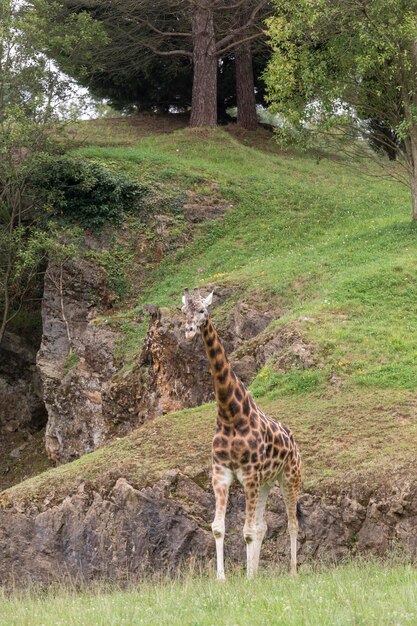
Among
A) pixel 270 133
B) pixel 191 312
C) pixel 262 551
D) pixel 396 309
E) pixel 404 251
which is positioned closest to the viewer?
pixel 191 312

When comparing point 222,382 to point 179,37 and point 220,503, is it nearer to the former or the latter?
point 220,503

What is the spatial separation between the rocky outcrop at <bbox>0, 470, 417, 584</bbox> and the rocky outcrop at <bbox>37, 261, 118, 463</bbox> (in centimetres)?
849

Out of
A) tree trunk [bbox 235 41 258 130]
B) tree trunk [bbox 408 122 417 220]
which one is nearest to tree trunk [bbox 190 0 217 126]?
tree trunk [bbox 235 41 258 130]

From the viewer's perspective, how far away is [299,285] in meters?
27.0

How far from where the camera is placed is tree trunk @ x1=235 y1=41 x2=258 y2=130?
1725 inches

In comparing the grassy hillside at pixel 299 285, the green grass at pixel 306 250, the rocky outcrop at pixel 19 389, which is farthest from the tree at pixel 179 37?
the rocky outcrop at pixel 19 389

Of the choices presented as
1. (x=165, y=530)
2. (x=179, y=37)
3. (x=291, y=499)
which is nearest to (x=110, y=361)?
(x=165, y=530)

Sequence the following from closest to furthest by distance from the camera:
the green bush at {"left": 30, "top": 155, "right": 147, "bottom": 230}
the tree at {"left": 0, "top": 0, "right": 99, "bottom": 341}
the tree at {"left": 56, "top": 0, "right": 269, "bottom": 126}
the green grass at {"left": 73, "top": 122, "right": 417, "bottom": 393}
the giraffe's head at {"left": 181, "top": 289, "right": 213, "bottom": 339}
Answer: the giraffe's head at {"left": 181, "top": 289, "right": 213, "bottom": 339} < the green grass at {"left": 73, "top": 122, "right": 417, "bottom": 393} < the tree at {"left": 0, "top": 0, "right": 99, "bottom": 341} < the green bush at {"left": 30, "top": 155, "right": 147, "bottom": 230} < the tree at {"left": 56, "top": 0, "right": 269, "bottom": 126}

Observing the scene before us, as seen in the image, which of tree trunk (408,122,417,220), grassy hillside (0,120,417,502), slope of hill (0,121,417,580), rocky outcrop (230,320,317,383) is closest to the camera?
slope of hill (0,121,417,580)

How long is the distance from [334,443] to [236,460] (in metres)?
4.45

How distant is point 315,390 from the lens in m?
20.6

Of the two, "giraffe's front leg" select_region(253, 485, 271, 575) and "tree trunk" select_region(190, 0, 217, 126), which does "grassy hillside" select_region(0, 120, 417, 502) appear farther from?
"giraffe's front leg" select_region(253, 485, 271, 575)

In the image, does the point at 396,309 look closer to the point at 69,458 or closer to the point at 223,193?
the point at 69,458

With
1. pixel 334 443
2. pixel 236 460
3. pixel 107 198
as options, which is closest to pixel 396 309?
pixel 334 443
